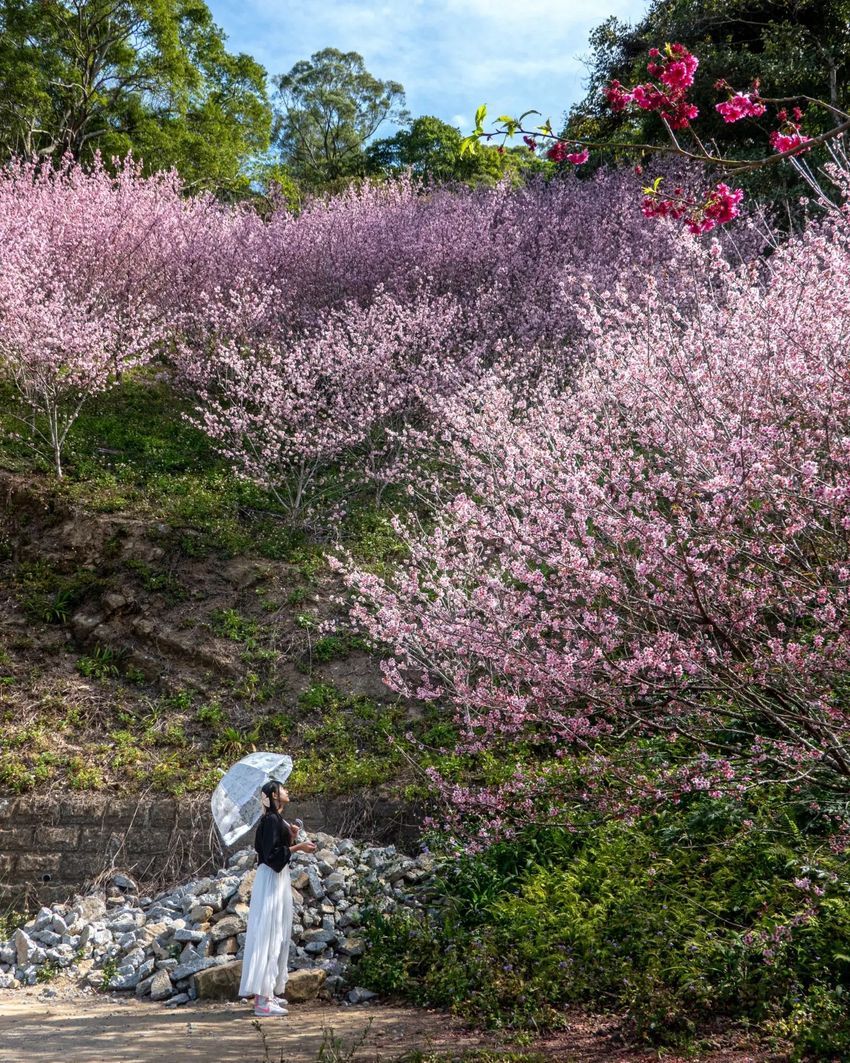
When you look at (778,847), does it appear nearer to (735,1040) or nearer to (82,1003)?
(735,1040)

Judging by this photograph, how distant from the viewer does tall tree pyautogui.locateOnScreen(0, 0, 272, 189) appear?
22.3 m

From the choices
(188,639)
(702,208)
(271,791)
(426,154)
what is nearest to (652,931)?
(271,791)

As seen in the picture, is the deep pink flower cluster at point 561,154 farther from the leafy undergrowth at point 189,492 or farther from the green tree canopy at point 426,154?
the green tree canopy at point 426,154

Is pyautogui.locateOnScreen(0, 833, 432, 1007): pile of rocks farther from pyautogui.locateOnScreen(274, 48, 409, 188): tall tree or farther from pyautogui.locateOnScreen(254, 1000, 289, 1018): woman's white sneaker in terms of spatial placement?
pyautogui.locateOnScreen(274, 48, 409, 188): tall tree

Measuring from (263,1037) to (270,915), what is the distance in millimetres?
1012

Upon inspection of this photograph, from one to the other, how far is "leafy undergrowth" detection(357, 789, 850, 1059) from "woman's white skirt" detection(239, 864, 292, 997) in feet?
1.89

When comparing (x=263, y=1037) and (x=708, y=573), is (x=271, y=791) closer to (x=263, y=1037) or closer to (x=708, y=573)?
(x=263, y=1037)

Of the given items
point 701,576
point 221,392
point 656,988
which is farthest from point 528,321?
point 656,988

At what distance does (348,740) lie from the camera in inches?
336

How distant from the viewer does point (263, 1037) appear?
448cm

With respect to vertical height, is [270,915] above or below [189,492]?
below

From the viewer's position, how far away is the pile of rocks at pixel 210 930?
5852mm

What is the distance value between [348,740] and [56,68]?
21585mm

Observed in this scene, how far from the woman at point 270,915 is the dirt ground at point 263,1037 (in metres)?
0.16
